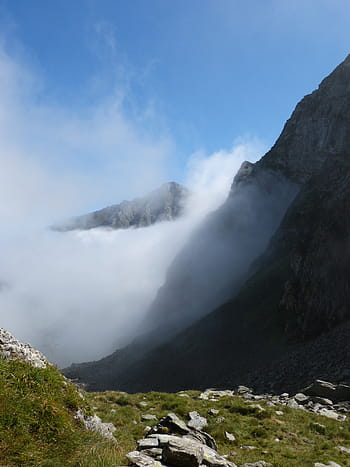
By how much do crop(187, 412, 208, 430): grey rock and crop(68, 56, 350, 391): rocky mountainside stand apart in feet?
93.6

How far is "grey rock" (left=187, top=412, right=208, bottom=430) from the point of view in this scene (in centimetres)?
1516

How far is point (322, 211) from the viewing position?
8856 cm

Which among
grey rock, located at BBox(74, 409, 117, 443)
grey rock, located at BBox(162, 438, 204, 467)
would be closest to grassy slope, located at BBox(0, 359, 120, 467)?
grey rock, located at BBox(74, 409, 117, 443)

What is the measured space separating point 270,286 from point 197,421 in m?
86.5

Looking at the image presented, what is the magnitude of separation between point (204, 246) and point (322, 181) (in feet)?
245

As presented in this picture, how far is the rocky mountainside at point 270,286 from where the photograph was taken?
62469 millimetres

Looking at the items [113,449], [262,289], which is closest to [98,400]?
[113,449]

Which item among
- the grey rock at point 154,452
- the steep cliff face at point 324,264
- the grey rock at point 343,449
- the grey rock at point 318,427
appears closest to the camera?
the grey rock at point 154,452

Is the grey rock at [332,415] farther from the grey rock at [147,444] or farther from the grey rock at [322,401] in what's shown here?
the grey rock at [147,444]

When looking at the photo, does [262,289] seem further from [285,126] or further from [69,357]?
[69,357]

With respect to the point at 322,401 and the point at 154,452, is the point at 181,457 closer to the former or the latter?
the point at 154,452

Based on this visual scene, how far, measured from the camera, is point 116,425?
14.7 meters

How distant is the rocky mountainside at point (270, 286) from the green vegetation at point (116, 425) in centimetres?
2552

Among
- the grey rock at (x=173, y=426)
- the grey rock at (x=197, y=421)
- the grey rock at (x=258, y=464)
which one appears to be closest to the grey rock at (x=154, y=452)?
the grey rock at (x=173, y=426)
